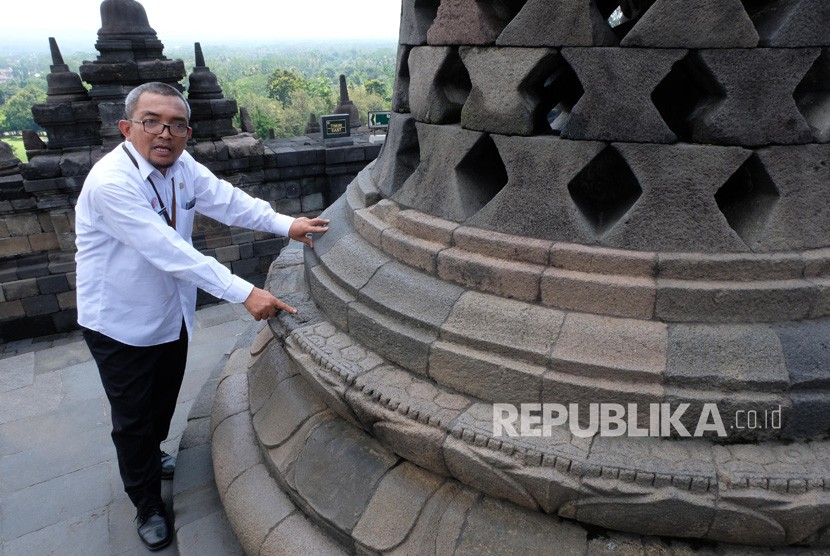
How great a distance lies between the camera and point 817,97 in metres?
2.20

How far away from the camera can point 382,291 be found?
2.60 m

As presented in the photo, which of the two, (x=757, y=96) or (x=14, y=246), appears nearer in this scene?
(x=757, y=96)

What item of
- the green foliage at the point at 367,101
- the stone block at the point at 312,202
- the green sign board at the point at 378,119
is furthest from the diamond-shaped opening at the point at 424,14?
the green foliage at the point at 367,101

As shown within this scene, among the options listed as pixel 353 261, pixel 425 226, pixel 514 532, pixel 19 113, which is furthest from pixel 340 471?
pixel 19 113

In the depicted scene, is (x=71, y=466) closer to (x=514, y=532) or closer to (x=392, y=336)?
(x=392, y=336)

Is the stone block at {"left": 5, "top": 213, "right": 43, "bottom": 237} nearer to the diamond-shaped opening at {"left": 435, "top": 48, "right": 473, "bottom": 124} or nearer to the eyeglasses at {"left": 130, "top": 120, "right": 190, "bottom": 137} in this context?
the eyeglasses at {"left": 130, "top": 120, "right": 190, "bottom": 137}

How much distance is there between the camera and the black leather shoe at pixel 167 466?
3361 mm

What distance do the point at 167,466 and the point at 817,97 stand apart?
3.87 meters

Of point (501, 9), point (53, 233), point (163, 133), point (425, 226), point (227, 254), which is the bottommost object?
point (227, 254)

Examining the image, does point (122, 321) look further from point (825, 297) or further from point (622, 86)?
point (825, 297)

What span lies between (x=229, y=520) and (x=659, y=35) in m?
2.84

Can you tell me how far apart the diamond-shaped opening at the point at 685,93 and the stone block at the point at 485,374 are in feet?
3.83

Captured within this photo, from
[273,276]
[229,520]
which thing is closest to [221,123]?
[273,276]

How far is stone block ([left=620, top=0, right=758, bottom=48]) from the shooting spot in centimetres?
195
